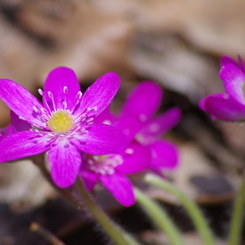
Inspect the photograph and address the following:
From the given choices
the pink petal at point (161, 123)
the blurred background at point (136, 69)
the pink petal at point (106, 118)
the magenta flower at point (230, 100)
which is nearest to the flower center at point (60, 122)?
the pink petal at point (106, 118)

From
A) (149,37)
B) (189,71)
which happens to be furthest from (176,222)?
(149,37)

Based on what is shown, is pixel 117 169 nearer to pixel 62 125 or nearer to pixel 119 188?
pixel 119 188

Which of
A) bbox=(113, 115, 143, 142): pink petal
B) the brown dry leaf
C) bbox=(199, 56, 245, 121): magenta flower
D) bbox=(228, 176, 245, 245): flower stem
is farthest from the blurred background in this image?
bbox=(199, 56, 245, 121): magenta flower

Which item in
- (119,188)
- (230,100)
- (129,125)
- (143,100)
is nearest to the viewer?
(230,100)

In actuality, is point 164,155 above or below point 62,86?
below

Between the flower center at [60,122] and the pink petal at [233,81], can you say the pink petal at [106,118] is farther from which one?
the pink petal at [233,81]

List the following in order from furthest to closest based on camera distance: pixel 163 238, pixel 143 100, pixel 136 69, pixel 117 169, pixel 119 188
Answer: pixel 136 69, pixel 143 100, pixel 163 238, pixel 117 169, pixel 119 188

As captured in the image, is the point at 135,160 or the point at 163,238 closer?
the point at 135,160

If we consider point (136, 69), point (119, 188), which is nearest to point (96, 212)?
point (119, 188)
